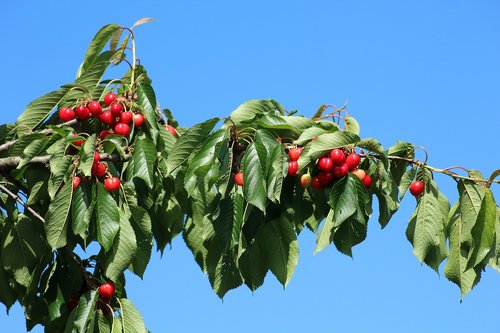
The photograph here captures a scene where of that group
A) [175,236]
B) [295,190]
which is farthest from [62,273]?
[295,190]

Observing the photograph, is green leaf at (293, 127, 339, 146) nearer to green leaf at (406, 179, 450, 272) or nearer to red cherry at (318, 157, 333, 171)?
red cherry at (318, 157, 333, 171)

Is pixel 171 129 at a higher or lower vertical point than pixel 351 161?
lower

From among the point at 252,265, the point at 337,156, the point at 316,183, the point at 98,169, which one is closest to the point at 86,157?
the point at 98,169

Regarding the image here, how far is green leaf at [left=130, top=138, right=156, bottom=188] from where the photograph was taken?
16.0 feet

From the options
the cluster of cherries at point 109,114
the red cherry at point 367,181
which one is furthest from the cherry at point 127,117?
the red cherry at point 367,181

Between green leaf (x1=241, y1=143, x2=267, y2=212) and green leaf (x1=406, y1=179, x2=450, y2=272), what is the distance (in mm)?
812

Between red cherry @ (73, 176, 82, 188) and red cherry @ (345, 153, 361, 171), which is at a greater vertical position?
red cherry @ (345, 153, 361, 171)

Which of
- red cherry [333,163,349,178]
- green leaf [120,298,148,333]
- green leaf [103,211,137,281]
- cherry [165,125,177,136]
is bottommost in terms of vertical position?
green leaf [120,298,148,333]

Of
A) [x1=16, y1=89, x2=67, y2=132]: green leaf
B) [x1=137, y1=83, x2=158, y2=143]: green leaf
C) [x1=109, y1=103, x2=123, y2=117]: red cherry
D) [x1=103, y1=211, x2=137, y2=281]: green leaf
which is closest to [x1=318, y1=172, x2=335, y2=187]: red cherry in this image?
[x1=103, y1=211, x2=137, y2=281]: green leaf

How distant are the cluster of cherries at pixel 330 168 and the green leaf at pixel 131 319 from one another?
1104 mm

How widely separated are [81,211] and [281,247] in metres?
0.99

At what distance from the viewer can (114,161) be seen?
5.09 m

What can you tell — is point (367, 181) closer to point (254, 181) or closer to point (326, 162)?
point (326, 162)

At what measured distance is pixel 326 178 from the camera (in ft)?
15.2
